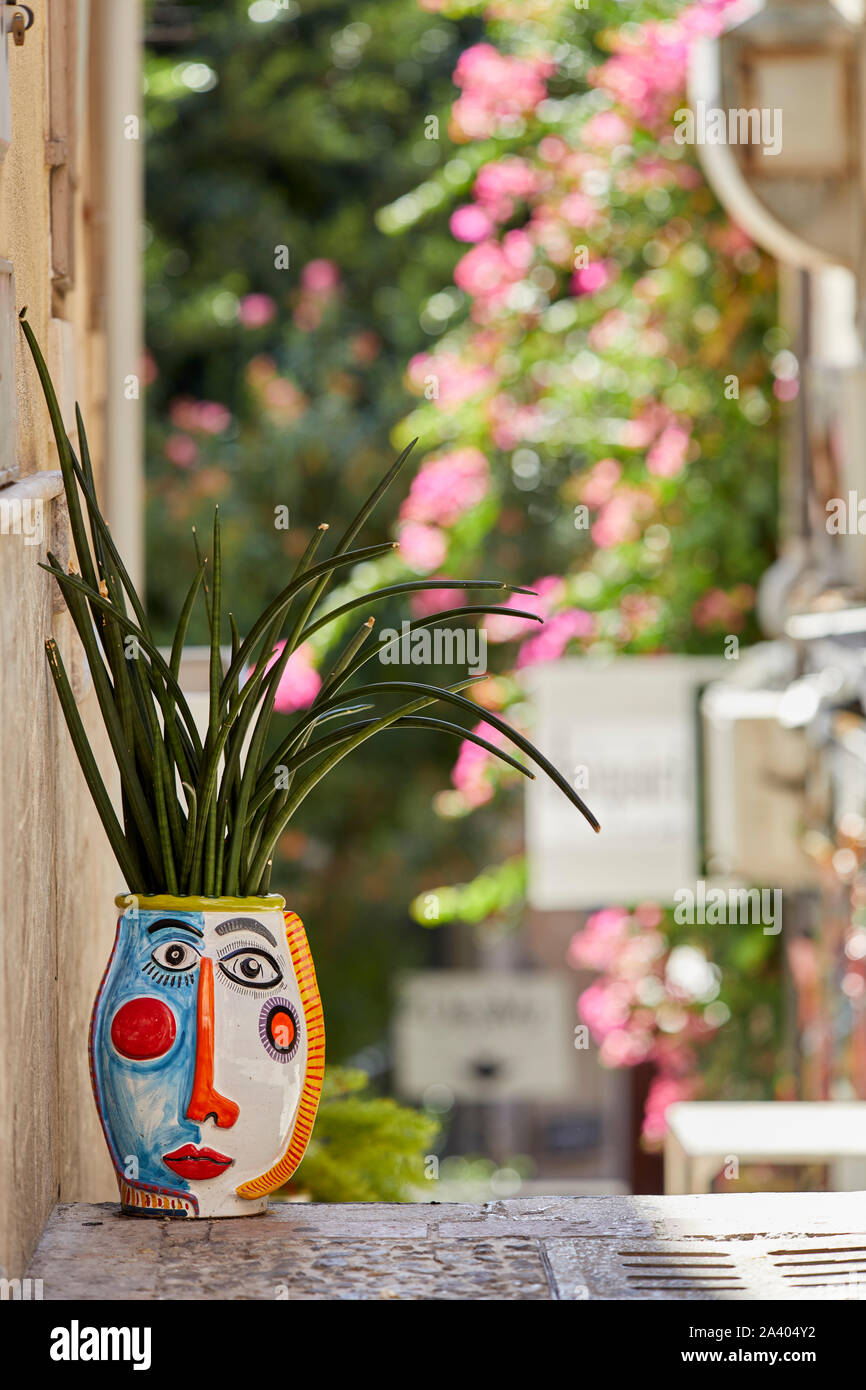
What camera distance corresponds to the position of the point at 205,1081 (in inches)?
59.0

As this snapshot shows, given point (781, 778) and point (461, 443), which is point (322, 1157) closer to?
point (781, 778)

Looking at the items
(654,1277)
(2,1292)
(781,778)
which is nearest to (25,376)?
(2,1292)

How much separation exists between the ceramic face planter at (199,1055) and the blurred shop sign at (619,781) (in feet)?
10.6

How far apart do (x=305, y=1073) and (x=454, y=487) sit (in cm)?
452

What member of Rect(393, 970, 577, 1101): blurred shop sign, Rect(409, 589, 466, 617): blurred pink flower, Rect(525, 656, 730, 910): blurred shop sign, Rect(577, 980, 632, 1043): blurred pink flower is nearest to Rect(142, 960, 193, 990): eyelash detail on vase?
Rect(525, 656, 730, 910): blurred shop sign

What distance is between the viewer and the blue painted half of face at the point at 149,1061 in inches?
58.8

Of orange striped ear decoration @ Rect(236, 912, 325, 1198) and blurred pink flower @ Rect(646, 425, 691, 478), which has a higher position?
blurred pink flower @ Rect(646, 425, 691, 478)

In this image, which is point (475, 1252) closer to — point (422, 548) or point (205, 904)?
point (205, 904)

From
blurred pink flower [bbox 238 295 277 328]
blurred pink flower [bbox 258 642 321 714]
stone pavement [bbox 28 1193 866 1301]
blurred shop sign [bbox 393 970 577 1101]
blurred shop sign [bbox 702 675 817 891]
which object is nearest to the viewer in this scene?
stone pavement [bbox 28 1193 866 1301]

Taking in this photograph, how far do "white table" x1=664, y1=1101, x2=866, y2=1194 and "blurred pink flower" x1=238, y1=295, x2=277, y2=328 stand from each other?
542cm

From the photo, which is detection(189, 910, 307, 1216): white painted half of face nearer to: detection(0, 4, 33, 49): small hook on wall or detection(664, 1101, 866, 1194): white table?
detection(0, 4, 33, 49): small hook on wall

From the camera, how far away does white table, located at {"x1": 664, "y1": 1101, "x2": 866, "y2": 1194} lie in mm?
→ 2951

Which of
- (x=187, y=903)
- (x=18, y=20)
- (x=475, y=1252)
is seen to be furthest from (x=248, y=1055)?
(x=18, y=20)
